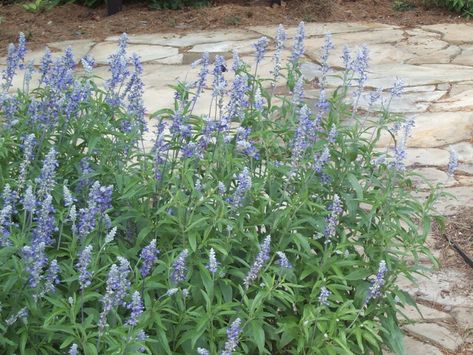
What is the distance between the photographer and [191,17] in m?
9.34

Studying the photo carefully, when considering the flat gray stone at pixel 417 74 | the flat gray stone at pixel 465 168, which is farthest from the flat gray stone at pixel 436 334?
the flat gray stone at pixel 417 74

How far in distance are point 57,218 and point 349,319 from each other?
971mm

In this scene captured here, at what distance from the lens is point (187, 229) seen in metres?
3.00

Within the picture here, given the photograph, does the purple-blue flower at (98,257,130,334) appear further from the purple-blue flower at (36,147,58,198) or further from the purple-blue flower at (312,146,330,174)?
the purple-blue flower at (312,146,330,174)

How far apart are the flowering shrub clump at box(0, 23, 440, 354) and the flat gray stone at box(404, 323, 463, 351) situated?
40 centimetres

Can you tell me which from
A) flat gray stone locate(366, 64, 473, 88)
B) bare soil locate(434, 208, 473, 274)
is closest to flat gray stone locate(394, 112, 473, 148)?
flat gray stone locate(366, 64, 473, 88)

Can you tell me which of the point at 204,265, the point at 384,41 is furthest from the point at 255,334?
the point at 384,41

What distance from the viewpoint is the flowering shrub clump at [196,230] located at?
286 centimetres

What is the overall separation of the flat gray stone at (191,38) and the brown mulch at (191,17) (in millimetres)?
194

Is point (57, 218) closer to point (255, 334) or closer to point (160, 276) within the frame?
point (160, 276)

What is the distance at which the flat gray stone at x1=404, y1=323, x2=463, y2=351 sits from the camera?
12.9 ft

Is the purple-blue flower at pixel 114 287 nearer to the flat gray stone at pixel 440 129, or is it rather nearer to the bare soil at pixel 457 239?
the bare soil at pixel 457 239

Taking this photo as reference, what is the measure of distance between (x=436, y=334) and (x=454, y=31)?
17.8ft

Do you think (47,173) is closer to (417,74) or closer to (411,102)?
(411,102)
